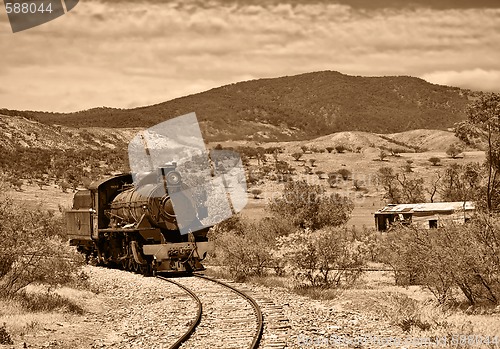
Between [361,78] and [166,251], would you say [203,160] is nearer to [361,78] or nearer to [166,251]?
[166,251]

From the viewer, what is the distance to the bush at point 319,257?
1869 centimetres

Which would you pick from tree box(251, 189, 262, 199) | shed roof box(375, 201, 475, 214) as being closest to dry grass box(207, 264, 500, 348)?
shed roof box(375, 201, 475, 214)

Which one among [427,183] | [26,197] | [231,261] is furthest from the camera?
[427,183]

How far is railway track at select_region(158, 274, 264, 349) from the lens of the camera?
37.0ft

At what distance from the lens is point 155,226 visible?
2194 centimetres

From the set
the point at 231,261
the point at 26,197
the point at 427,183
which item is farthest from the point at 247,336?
the point at 427,183

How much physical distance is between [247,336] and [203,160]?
4689cm

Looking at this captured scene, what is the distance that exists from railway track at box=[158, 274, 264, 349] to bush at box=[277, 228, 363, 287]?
2084 millimetres

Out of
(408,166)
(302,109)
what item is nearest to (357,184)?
(408,166)

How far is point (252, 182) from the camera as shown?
2293 inches

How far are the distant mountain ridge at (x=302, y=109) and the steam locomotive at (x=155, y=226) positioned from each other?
6730 cm

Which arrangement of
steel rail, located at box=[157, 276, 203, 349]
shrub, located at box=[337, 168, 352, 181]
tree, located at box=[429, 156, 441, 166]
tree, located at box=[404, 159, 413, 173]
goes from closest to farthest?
1. steel rail, located at box=[157, 276, 203, 349]
2. tree, located at box=[404, 159, 413, 173]
3. shrub, located at box=[337, 168, 352, 181]
4. tree, located at box=[429, 156, 441, 166]

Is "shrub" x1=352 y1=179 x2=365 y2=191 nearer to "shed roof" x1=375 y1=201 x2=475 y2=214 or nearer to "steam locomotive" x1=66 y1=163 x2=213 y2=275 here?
"shed roof" x1=375 y1=201 x2=475 y2=214

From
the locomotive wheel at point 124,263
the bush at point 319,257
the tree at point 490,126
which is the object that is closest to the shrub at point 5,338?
the bush at point 319,257
